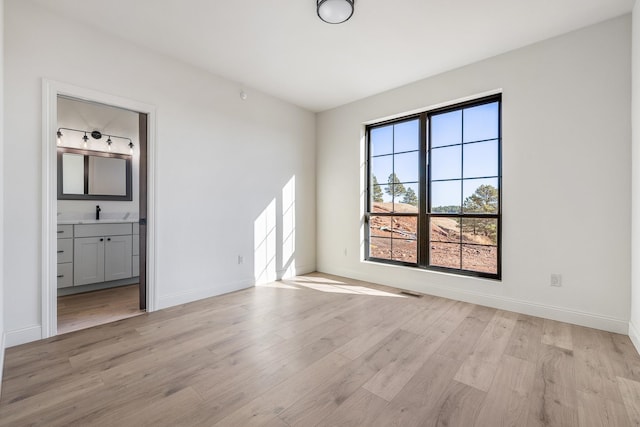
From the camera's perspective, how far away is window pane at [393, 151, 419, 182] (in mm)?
3967

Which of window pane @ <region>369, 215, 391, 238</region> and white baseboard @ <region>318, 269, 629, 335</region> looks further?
window pane @ <region>369, 215, 391, 238</region>

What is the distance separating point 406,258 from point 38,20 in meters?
4.53

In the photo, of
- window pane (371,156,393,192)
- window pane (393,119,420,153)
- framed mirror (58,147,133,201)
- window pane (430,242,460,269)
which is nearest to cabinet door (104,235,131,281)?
framed mirror (58,147,133,201)

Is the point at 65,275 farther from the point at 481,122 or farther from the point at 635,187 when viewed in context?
the point at 635,187

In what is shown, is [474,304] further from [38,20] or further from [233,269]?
[38,20]

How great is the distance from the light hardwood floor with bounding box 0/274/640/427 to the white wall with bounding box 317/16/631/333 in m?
0.30

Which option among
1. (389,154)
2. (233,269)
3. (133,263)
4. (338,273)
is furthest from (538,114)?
(133,263)

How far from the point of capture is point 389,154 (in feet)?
14.1

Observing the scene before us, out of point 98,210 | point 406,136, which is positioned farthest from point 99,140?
point 406,136

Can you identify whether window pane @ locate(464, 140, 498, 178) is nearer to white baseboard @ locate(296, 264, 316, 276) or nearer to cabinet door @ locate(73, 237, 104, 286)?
white baseboard @ locate(296, 264, 316, 276)

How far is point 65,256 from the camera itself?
3.54m

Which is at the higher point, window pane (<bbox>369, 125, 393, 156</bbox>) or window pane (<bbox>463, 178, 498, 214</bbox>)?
window pane (<bbox>369, 125, 393, 156</bbox>)

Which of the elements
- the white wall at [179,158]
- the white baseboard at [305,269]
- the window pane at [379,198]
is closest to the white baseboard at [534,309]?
the window pane at [379,198]

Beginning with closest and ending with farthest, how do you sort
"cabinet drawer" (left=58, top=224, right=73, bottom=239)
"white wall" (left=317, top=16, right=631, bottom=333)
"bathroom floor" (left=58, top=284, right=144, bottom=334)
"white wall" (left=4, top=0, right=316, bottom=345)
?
"white wall" (left=4, top=0, right=316, bottom=345) < "white wall" (left=317, top=16, right=631, bottom=333) < "bathroom floor" (left=58, top=284, right=144, bottom=334) < "cabinet drawer" (left=58, top=224, right=73, bottom=239)
